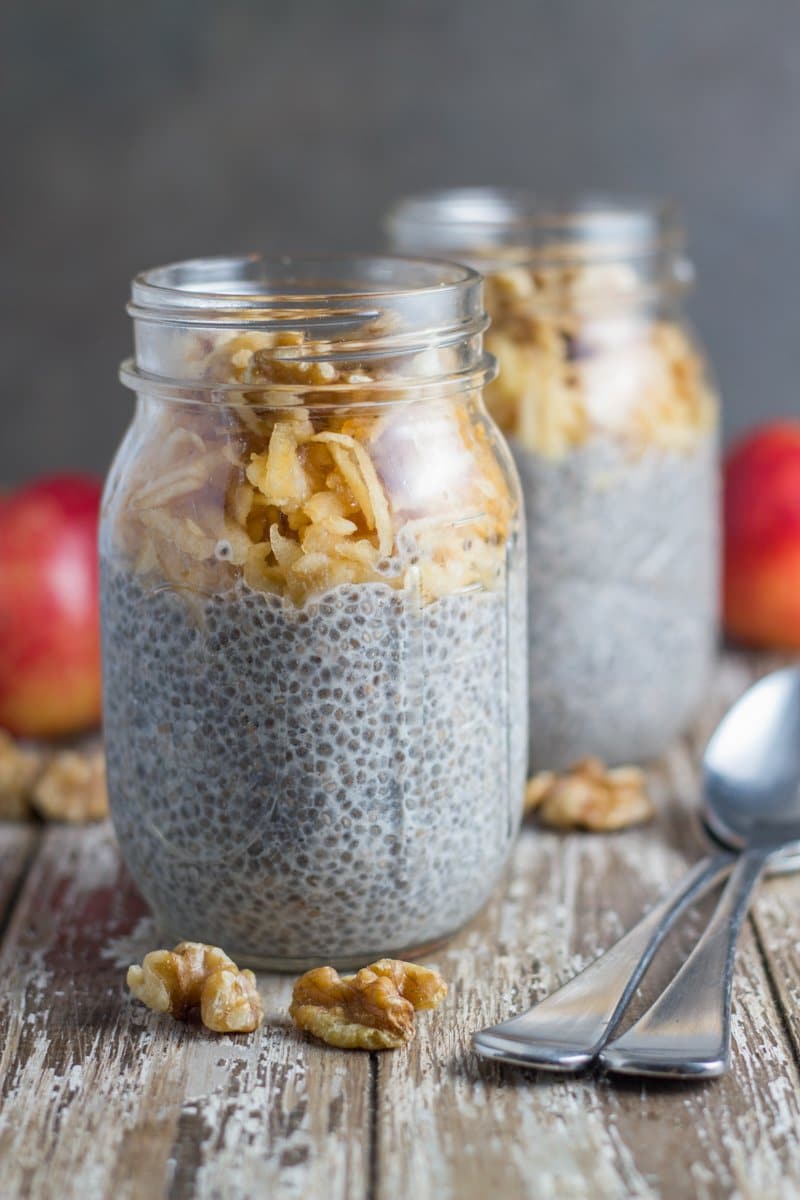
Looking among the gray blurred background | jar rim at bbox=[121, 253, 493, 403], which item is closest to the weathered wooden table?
jar rim at bbox=[121, 253, 493, 403]

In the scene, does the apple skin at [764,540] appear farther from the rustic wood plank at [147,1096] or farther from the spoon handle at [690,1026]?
the rustic wood plank at [147,1096]

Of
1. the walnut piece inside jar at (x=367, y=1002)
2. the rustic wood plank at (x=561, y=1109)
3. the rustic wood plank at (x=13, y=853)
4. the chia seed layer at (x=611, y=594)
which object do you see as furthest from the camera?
the chia seed layer at (x=611, y=594)

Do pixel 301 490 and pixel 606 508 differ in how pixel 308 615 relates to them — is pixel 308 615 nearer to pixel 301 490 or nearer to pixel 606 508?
pixel 301 490

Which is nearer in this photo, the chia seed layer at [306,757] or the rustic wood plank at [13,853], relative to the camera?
the chia seed layer at [306,757]

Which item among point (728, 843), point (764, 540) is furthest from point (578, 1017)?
point (764, 540)

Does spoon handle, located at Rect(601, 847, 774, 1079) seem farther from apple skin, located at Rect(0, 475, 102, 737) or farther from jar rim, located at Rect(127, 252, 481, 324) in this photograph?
apple skin, located at Rect(0, 475, 102, 737)

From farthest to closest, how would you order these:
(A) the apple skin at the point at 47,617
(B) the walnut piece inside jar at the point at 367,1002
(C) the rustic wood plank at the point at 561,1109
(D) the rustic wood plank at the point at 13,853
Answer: (A) the apple skin at the point at 47,617 → (D) the rustic wood plank at the point at 13,853 → (B) the walnut piece inside jar at the point at 367,1002 → (C) the rustic wood plank at the point at 561,1109

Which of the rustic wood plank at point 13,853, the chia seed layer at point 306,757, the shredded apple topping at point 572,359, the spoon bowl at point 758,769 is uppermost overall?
the shredded apple topping at point 572,359

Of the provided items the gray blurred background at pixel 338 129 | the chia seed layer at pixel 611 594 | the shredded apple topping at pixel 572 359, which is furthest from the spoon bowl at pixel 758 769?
the gray blurred background at pixel 338 129
